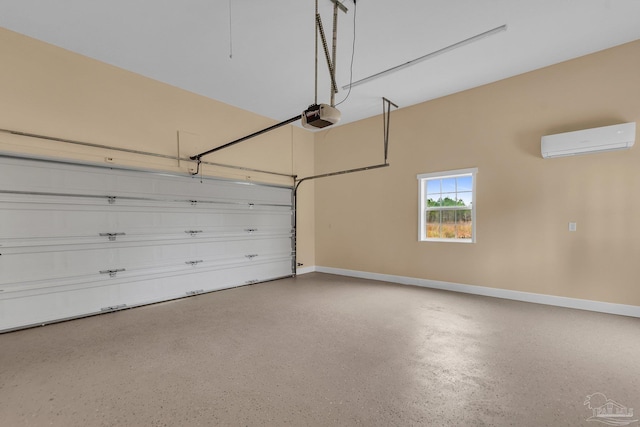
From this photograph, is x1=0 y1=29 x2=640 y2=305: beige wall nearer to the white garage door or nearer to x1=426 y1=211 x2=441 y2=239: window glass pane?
x1=426 y1=211 x2=441 y2=239: window glass pane

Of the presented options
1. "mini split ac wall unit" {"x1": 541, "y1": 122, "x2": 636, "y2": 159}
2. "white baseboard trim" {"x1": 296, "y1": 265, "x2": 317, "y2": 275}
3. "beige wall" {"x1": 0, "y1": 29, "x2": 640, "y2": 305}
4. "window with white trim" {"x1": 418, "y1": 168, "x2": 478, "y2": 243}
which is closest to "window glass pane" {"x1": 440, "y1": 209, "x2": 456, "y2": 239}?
"window with white trim" {"x1": 418, "y1": 168, "x2": 478, "y2": 243}

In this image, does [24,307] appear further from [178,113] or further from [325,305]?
[325,305]

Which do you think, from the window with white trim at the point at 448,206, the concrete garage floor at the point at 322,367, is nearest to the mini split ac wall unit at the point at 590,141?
the window with white trim at the point at 448,206

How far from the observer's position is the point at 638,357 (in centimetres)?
265

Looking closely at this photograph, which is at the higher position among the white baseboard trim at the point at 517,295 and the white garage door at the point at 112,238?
the white garage door at the point at 112,238

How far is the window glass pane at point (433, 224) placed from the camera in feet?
18.0

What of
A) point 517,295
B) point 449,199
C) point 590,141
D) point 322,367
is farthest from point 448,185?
point 322,367

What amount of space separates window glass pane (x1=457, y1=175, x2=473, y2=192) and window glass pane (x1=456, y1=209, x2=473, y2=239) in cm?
40

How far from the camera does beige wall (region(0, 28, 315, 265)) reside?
3.48 meters

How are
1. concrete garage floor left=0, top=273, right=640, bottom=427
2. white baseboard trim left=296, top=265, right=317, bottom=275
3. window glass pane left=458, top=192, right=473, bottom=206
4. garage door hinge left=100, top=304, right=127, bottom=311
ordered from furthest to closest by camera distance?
white baseboard trim left=296, top=265, right=317, bottom=275 → window glass pane left=458, top=192, right=473, bottom=206 → garage door hinge left=100, top=304, right=127, bottom=311 → concrete garage floor left=0, top=273, right=640, bottom=427

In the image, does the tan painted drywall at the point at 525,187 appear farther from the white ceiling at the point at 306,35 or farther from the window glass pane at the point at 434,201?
the white ceiling at the point at 306,35

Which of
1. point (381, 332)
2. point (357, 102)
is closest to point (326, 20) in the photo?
point (357, 102)

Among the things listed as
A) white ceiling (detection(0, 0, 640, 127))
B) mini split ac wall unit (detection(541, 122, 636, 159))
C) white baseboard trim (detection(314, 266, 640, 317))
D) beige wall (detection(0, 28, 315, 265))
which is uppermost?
white ceiling (detection(0, 0, 640, 127))

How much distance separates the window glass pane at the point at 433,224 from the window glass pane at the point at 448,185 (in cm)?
46
